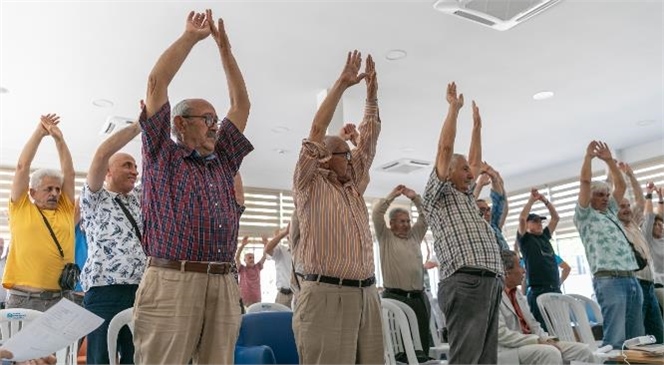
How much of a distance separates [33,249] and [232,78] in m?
1.47

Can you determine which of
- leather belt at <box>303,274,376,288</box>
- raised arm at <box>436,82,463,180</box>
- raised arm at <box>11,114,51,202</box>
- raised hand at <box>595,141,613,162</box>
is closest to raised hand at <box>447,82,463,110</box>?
raised arm at <box>436,82,463,180</box>

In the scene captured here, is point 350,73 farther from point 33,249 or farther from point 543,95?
point 543,95

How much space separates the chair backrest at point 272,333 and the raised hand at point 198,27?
3.94 ft

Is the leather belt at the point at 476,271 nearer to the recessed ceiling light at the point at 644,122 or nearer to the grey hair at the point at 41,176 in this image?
the grey hair at the point at 41,176

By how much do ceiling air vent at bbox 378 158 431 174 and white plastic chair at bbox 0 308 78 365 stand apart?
560cm

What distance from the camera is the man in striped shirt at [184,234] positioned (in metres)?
1.48

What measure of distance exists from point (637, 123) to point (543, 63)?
2533 millimetres

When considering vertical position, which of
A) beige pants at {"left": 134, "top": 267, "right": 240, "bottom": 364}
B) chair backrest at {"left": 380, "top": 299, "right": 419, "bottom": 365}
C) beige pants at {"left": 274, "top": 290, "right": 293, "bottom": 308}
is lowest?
beige pants at {"left": 274, "top": 290, "right": 293, "bottom": 308}

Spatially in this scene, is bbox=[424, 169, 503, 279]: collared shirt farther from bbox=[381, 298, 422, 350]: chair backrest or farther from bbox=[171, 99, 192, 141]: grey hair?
bbox=[171, 99, 192, 141]: grey hair

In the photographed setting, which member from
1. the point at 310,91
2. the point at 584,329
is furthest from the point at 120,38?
the point at 584,329

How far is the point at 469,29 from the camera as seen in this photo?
12.7ft

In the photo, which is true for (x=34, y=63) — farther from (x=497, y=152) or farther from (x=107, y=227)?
(x=497, y=152)

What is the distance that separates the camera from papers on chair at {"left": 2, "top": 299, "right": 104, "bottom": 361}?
3.98 ft

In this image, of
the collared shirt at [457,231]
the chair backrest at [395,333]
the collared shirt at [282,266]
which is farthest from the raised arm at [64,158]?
the collared shirt at [282,266]
